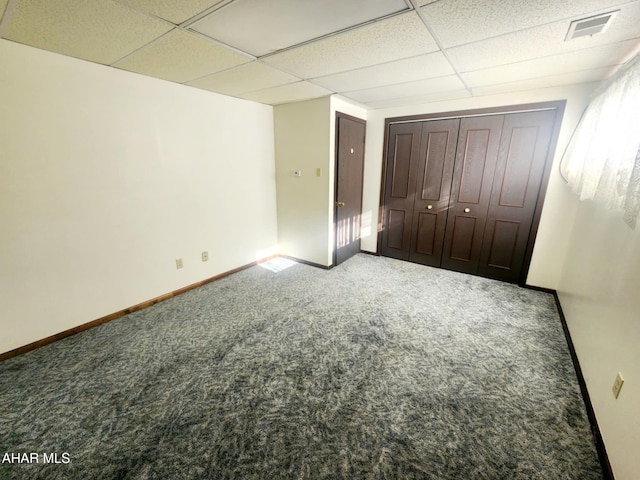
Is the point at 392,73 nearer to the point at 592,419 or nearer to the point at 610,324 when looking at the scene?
the point at 610,324

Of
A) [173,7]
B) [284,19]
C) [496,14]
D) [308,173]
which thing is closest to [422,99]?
[308,173]

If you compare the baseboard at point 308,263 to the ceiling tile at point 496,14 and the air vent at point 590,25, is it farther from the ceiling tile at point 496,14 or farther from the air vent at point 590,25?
the air vent at point 590,25

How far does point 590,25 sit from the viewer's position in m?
1.48

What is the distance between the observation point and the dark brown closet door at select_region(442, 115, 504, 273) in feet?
10.4

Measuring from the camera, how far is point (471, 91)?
2.89 m

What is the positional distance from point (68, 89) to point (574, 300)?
4.51 metres

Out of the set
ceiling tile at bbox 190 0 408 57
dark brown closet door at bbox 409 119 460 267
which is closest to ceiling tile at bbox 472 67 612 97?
dark brown closet door at bbox 409 119 460 267

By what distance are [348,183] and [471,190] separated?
1.58 meters

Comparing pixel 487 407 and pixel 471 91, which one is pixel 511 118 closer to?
pixel 471 91

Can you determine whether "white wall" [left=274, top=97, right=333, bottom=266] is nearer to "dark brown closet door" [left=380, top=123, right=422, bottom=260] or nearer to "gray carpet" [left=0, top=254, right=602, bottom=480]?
"dark brown closet door" [left=380, top=123, right=422, bottom=260]

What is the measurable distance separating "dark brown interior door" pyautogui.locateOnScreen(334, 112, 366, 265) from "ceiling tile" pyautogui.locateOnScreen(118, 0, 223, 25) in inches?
84.3

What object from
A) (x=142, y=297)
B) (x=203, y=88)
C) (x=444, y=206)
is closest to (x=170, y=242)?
(x=142, y=297)

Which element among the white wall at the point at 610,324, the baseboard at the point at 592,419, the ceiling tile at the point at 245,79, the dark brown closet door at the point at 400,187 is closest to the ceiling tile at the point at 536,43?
the white wall at the point at 610,324

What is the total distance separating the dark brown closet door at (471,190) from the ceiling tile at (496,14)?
1759 millimetres
